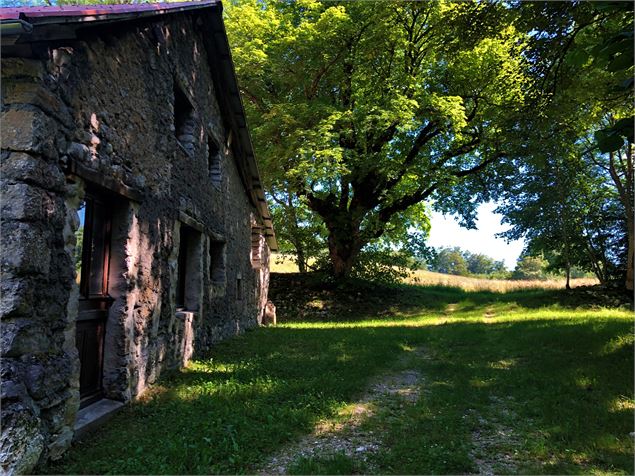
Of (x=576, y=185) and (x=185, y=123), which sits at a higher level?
(x=576, y=185)

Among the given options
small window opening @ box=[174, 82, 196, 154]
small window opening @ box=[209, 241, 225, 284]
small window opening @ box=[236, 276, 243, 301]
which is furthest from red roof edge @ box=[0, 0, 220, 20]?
small window opening @ box=[236, 276, 243, 301]

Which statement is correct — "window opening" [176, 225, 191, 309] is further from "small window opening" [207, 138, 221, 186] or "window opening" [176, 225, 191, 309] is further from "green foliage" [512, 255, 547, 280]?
"green foliage" [512, 255, 547, 280]

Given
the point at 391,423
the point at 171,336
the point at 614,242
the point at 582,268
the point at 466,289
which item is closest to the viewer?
the point at 391,423

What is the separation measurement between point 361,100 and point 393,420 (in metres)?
12.5

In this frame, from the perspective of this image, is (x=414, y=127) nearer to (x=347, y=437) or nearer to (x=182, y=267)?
(x=182, y=267)

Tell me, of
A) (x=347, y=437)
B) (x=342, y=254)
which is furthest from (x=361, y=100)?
(x=347, y=437)

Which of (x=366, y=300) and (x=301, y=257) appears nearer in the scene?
(x=366, y=300)

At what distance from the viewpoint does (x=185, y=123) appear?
26.1 ft

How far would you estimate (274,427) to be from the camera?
4.39m

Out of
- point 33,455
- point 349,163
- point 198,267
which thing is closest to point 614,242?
point 349,163

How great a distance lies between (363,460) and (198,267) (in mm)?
5418

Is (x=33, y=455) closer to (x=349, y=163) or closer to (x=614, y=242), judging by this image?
(x=349, y=163)

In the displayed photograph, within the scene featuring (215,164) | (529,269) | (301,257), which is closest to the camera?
(215,164)

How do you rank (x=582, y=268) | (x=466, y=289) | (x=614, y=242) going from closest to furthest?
(x=614, y=242)
(x=582, y=268)
(x=466, y=289)
